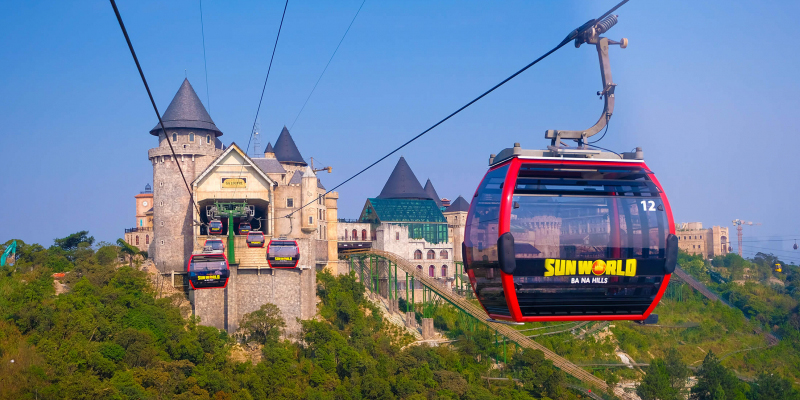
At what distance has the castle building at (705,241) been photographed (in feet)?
427

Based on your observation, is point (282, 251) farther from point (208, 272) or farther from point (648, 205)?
point (648, 205)

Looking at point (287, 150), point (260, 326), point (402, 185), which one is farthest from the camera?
point (402, 185)

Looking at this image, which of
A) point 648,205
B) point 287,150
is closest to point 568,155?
point 648,205

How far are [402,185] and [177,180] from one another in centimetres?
3890

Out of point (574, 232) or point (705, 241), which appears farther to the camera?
point (705, 241)

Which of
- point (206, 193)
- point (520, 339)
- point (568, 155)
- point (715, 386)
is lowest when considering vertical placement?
point (715, 386)

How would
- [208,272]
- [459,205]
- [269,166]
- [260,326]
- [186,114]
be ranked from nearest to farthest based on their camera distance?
[208,272]
[260,326]
[186,114]
[269,166]
[459,205]

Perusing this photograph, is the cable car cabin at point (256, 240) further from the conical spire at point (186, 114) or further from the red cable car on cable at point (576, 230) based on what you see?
the red cable car on cable at point (576, 230)

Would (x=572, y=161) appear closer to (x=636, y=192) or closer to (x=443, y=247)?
(x=636, y=192)

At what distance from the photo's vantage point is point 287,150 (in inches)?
3268

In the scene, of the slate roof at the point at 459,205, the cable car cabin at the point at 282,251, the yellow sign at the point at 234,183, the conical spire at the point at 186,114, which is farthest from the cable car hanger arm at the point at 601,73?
the slate roof at the point at 459,205

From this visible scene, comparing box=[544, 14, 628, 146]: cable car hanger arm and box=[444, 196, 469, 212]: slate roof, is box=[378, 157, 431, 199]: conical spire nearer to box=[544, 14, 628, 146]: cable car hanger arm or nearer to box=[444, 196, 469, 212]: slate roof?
box=[444, 196, 469, 212]: slate roof

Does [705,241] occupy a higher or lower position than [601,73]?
lower

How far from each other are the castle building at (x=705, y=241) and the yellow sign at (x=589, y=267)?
405 feet
